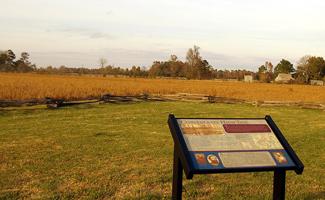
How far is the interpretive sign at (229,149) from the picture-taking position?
358 centimetres

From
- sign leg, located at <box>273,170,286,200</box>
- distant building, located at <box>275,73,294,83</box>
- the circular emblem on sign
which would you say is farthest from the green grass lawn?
distant building, located at <box>275,73,294,83</box>

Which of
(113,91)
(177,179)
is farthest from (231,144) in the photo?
(113,91)

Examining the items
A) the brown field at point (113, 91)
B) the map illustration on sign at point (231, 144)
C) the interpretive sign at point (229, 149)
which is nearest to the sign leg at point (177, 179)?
the interpretive sign at point (229, 149)

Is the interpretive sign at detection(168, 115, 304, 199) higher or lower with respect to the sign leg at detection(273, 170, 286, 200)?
higher

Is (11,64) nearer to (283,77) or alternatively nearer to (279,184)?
(283,77)

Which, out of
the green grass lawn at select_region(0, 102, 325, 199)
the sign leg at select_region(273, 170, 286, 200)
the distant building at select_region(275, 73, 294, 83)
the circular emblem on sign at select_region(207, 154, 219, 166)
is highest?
the circular emblem on sign at select_region(207, 154, 219, 166)

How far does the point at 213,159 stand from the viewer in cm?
361

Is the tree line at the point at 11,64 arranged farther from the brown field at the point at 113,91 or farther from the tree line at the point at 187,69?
the brown field at the point at 113,91

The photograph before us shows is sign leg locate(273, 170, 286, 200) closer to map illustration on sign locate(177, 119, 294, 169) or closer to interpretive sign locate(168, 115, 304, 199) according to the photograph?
interpretive sign locate(168, 115, 304, 199)

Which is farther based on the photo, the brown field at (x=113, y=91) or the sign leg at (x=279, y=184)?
the brown field at (x=113, y=91)

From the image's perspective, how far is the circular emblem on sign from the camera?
3.57 m

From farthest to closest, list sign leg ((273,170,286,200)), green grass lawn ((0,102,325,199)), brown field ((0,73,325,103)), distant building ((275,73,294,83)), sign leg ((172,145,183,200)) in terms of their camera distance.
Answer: distant building ((275,73,294,83)) → brown field ((0,73,325,103)) → green grass lawn ((0,102,325,199)) → sign leg ((273,170,286,200)) → sign leg ((172,145,183,200))

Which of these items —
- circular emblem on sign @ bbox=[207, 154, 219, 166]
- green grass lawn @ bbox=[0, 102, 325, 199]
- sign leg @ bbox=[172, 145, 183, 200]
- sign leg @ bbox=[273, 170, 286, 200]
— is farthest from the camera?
green grass lawn @ bbox=[0, 102, 325, 199]

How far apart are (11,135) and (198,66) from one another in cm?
8210
